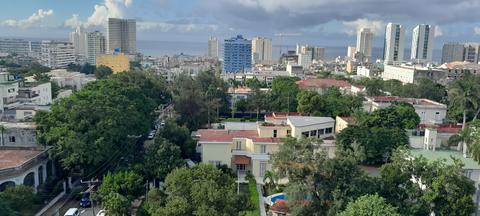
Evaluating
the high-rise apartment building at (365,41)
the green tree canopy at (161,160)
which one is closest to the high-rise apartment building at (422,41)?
the high-rise apartment building at (365,41)

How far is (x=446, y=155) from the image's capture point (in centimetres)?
2433

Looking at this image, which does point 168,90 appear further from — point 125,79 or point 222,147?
point 222,147

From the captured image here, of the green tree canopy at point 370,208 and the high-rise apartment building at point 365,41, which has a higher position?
the high-rise apartment building at point 365,41

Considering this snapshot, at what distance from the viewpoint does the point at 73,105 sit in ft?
78.0

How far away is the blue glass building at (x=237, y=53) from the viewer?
4542 inches

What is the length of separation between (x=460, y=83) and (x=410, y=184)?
68.1 ft

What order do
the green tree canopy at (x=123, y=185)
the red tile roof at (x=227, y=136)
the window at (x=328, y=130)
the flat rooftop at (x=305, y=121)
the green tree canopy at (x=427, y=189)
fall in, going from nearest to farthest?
1. the green tree canopy at (x=427, y=189)
2. the green tree canopy at (x=123, y=185)
3. the red tile roof at (x=227, y=136)
4. the flat rooftop at (x=305, y=121)
5. the window at (x=328, y=130)

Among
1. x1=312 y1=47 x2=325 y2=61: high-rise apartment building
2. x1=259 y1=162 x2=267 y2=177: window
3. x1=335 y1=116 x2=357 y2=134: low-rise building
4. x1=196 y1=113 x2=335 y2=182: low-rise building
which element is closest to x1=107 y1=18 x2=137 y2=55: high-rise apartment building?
x1=312 y1=47 x2=325 y2=61: high-rise apartment building

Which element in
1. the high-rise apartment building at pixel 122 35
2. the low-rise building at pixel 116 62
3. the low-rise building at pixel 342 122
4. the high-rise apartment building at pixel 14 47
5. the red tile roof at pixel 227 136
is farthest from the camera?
the high-rise apartment building at pixel 14 47

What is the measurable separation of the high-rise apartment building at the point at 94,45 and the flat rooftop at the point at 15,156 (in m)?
102

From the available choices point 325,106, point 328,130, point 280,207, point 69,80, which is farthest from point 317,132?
point 69,80

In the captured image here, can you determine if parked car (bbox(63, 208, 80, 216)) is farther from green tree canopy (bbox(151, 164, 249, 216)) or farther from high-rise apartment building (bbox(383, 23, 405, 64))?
high-rise apartment building (bbox(383, 23, 405, 64))

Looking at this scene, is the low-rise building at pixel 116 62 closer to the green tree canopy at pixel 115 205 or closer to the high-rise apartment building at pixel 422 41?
the green tree canopy at pixel 115 205

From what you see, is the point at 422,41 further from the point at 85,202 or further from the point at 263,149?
the point at 85,202
